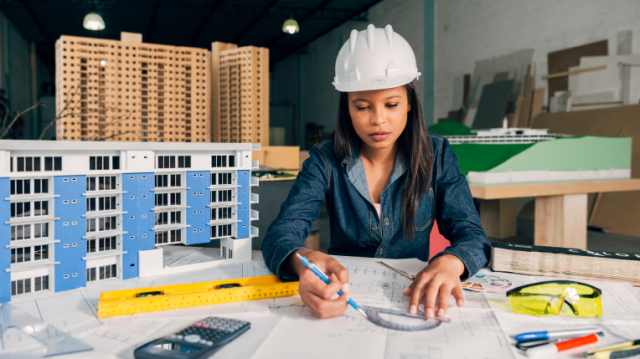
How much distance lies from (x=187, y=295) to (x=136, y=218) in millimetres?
320

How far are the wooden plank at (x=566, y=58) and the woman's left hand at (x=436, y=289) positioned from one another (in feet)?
16.8

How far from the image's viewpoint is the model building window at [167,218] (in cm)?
122

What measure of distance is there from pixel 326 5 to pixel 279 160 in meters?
6.78

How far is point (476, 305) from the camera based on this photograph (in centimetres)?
95

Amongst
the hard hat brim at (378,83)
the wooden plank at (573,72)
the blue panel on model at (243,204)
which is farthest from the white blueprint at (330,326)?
the wooden plank at (573,72)

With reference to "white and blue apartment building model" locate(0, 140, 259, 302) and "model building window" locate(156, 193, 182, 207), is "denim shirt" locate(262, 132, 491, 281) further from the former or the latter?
"model building window" locate(156, 193, 182, 207)

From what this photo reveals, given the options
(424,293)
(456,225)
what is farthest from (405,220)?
(424,293)

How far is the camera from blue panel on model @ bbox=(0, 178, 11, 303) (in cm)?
92

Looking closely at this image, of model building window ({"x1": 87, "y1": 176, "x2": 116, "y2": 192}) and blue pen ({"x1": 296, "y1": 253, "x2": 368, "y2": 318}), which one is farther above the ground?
model building window ({"x1": 87, "y1": 176, "x2": 116, "y2": 192})

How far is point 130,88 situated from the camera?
148 inches

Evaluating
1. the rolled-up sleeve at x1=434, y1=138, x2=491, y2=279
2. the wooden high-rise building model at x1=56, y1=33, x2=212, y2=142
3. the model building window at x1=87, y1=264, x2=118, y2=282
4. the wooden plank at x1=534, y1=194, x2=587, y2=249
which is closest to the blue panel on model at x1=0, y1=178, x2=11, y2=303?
the model building window at x1=87, y1=264, x2=118, y2=282

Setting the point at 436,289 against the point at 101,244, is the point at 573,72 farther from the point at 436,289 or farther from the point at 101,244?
the point at 101,244

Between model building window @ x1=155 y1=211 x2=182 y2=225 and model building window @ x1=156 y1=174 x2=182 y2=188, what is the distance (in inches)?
3.1

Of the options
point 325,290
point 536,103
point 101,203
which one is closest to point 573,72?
point 536,103
